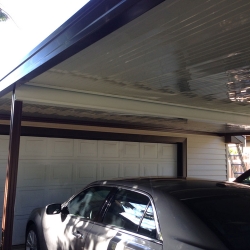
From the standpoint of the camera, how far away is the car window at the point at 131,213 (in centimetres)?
308

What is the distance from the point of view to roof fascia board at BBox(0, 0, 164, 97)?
2257mm

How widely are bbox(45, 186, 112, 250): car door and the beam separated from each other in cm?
148

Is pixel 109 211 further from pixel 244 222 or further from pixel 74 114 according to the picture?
pixel 74 114

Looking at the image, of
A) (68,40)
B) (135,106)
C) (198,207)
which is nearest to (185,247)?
(198,207)

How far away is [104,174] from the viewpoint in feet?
28.6

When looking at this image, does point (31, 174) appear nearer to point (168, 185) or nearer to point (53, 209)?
point (53, 209)

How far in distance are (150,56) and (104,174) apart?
5.60 m

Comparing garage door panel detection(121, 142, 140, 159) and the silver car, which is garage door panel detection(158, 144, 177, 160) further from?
the silver car

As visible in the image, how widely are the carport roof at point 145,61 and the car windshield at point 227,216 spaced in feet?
4.72

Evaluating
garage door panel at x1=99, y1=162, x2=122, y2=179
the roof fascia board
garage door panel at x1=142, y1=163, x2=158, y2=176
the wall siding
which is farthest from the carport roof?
the wall siding

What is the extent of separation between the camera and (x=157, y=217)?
9.78 ft

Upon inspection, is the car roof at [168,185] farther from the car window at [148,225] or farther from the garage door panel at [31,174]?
the garage door panel at [31,174]

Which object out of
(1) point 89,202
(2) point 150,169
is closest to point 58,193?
(2) point 150,169

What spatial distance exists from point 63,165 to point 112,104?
3.13 meters
